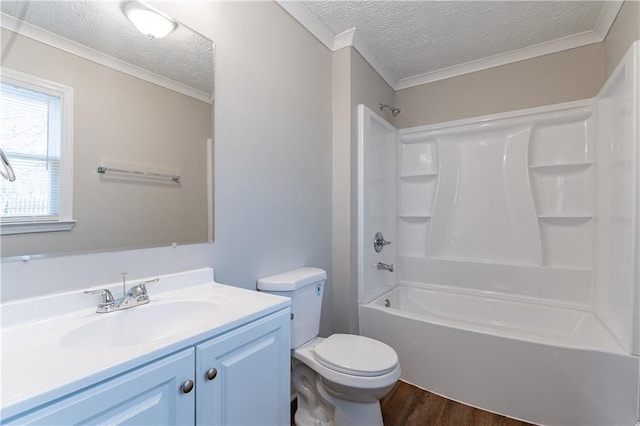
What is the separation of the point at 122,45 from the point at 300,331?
1505 millimetres

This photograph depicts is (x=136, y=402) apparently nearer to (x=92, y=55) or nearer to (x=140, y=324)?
(x=140, y=324)

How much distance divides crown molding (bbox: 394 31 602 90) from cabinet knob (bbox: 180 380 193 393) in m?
2.93

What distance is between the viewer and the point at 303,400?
1.65 meters

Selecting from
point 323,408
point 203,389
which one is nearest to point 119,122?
point 203,389

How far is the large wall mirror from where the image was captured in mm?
917

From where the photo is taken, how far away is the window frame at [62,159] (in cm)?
90

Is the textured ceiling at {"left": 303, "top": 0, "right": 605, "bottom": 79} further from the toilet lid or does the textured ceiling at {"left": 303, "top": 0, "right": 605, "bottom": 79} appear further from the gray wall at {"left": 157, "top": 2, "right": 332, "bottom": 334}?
the toilet lid

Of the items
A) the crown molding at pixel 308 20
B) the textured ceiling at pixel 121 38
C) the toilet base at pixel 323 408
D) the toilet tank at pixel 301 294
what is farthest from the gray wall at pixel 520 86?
the toilet base at pixel 323 408

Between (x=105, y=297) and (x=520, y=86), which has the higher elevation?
(x=520, y=86)

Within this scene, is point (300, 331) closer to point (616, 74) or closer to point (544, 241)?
point (544, 241)

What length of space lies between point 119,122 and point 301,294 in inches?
44.3

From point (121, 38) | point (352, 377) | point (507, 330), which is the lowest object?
point (507, 330)

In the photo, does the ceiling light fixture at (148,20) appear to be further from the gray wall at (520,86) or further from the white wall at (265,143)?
the gray wall at (520,86)

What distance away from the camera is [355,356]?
1.50 m
